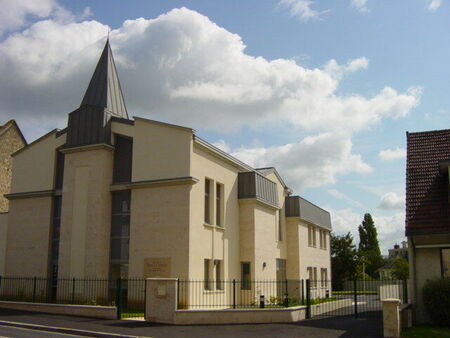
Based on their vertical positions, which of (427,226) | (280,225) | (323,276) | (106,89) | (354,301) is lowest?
(354,301)

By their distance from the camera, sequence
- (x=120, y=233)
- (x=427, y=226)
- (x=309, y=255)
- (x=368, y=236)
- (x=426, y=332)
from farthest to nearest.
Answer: (x=368, y=236) < (x=309, y=255) < (x=120, y=233) < (x=427, y=226) < (x=426, y=332)

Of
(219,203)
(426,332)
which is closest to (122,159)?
(219,203)

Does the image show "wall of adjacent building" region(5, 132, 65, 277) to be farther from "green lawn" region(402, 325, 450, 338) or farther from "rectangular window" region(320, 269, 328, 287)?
"rectangular window" region(320, 269, 328, 287)

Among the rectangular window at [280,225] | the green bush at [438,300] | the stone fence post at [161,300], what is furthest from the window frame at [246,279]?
the green bush at [438,300]

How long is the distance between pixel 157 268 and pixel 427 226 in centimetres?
1164

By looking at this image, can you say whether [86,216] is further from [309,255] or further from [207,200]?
[309,255]

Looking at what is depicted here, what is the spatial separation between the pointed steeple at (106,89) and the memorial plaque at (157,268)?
8178mm

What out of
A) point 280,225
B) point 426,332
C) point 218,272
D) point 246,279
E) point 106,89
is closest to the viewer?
point 426,332

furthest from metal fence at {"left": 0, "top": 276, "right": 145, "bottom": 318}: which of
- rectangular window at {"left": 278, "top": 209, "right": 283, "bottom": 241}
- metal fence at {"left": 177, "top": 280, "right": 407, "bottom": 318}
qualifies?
rectangular window at {"left": 278, "top": 209, "right": 283, "bottom": 241}

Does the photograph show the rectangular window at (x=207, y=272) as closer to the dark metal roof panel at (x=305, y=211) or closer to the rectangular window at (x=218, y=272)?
the rectangular window at (x=218, y=272)

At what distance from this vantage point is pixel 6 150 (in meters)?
38.3

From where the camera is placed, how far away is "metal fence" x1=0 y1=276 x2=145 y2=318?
74.2ft

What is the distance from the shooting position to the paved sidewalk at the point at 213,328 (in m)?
15.7

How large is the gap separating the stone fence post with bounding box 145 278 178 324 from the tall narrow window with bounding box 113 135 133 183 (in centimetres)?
778
